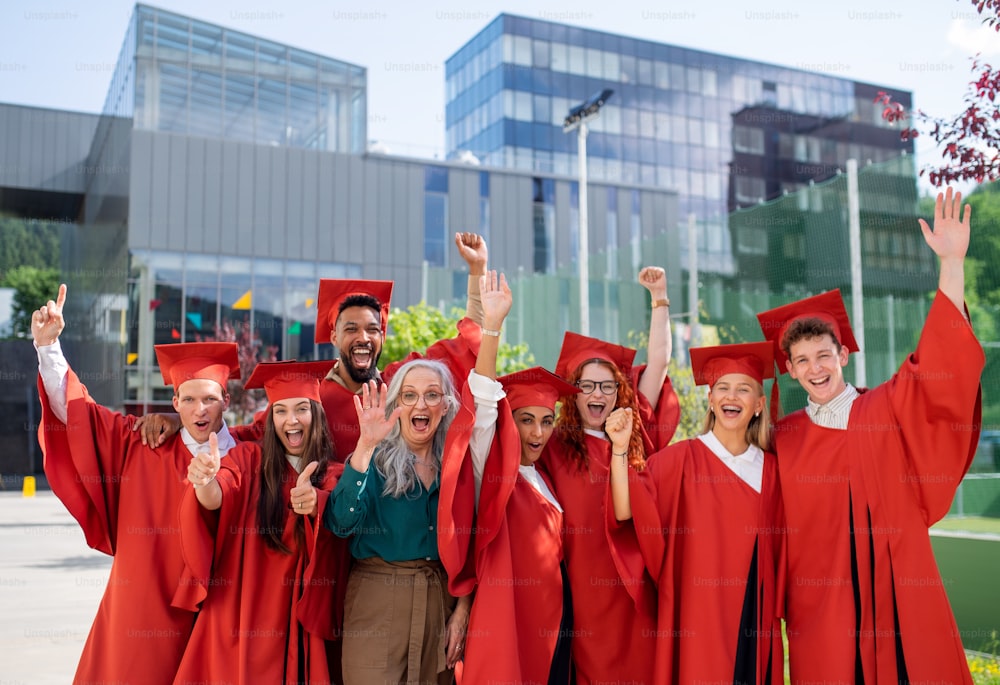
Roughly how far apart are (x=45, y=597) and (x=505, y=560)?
882 centimetres

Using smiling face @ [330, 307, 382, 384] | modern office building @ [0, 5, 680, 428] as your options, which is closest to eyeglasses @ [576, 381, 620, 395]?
smiling face @ [330, 307, 382, 384]

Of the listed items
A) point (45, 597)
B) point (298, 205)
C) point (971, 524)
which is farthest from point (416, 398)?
point (298, 205)

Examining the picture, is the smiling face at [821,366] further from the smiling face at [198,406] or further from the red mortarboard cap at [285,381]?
the smiling face at [198,406]

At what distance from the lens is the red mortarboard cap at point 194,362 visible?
176 inches

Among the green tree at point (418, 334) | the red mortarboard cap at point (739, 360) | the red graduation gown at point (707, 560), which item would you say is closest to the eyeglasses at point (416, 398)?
the red graduation gown at point (707, 560)

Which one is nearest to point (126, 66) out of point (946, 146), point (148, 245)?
point (148, 245)

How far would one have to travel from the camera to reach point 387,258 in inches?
1126

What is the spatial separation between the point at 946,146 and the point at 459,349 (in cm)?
294

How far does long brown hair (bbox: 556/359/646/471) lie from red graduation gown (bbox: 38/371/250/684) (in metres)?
1.62

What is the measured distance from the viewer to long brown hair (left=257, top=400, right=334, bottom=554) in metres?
4.20

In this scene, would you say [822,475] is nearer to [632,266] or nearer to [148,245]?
[632,266]

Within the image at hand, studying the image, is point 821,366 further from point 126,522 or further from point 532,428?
point 126,522

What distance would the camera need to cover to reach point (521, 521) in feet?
14.1

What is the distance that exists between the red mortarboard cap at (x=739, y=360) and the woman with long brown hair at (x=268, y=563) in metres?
1.82
